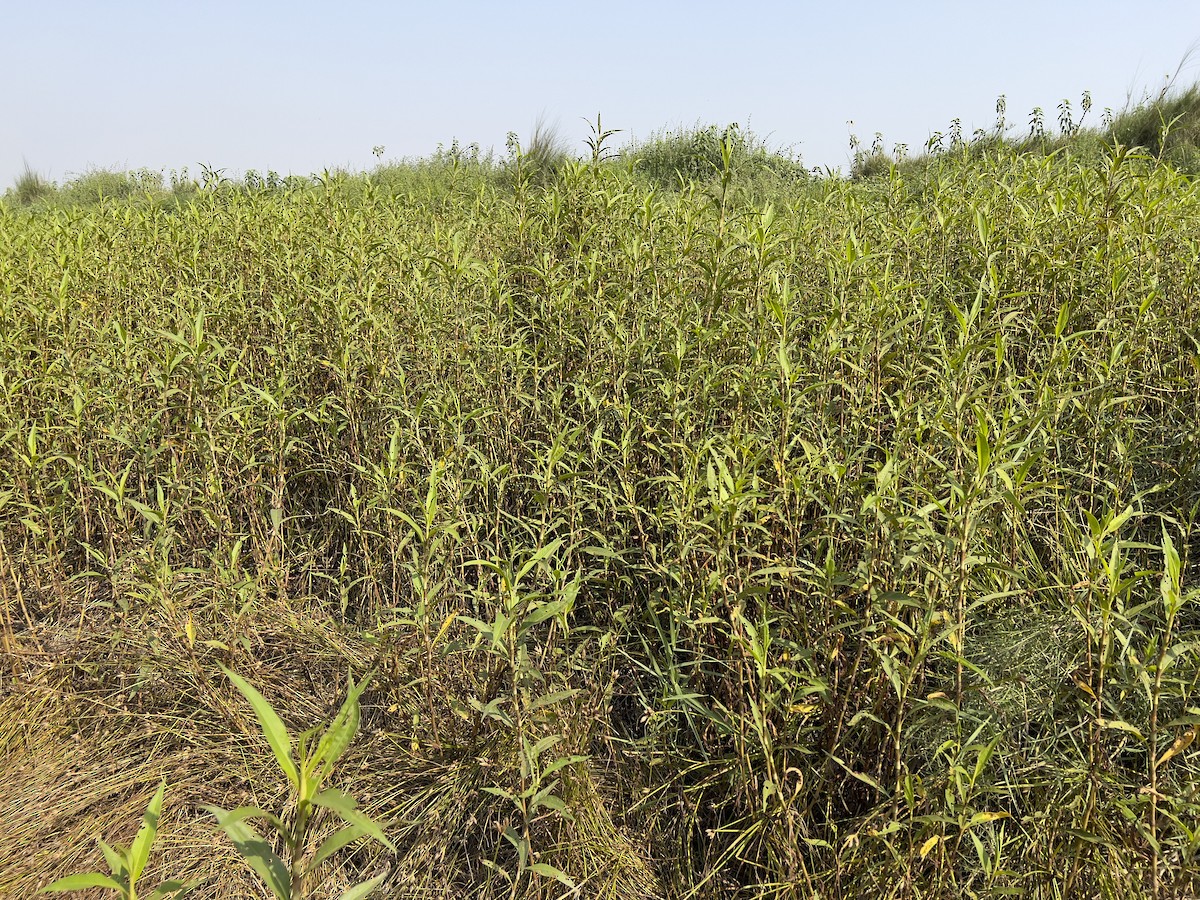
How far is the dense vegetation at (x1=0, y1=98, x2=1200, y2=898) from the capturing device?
1750mm

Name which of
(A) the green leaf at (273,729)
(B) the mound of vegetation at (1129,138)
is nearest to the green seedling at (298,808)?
(A) the green leaf at (273,729)

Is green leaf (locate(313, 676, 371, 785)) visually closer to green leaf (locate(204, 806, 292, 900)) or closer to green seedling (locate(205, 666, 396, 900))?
green seedling (locate(205, 666, 396, 900))

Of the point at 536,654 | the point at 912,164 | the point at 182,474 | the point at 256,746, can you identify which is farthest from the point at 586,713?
the point at 912,164

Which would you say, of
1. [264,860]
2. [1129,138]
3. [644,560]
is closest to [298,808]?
[264,860]

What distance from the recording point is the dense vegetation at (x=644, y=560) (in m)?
1.75

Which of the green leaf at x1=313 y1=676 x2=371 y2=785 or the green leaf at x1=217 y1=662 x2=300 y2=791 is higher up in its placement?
the green leaf at x1=217 y1=662 x2=300 y2=791

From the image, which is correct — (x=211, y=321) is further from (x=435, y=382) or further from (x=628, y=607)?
(x=628, y=607)

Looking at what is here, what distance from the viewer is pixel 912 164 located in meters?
7.51

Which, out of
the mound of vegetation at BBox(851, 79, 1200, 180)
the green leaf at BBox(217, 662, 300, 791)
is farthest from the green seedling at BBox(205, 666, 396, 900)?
the mound of vegetation at BBox(851, 79, 1200, 180)

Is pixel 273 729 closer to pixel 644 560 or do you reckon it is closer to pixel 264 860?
pixel 264 860

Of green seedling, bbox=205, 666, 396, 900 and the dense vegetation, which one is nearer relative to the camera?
green seedling, bbox=205, 666, 396, 900

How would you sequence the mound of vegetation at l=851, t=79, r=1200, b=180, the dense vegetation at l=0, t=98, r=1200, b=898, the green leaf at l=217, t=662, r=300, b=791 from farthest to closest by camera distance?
the mound of vegetation at l=851, t=79, r=1200, b=180
the dense vegetation at l=0, t=98, r=1200, b=898
the green leaf at l=217, t=662, r=300, b=791

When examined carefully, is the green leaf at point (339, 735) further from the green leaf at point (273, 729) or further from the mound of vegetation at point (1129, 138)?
the mound of vegetation at point (1129, 138)

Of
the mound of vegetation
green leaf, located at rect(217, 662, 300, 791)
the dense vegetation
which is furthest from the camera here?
the mound of vegetation
